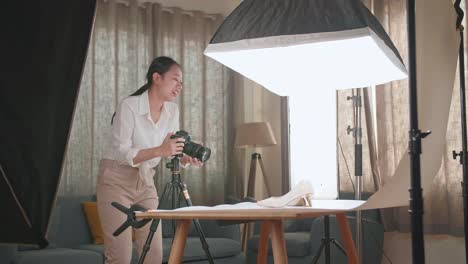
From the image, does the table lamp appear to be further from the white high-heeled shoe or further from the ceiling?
the white high-heeled shoe

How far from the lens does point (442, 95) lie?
54.9 inches

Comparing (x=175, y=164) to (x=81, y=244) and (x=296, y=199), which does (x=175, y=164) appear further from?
(x=81, y=244)

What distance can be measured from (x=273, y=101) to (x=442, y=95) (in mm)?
4256

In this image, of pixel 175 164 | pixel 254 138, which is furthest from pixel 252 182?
pixel 175 164

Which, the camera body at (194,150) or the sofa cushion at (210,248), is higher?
the camera body at (194,150)

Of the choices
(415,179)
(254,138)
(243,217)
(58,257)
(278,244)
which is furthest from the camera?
(254,138)

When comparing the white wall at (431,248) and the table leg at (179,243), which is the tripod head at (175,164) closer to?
the table leg at (179,243)

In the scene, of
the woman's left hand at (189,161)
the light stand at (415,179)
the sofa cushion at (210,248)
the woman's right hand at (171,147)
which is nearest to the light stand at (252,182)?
the sofa cushion at (210,248)

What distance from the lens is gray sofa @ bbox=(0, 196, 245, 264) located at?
12.2ft

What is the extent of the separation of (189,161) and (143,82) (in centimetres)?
268

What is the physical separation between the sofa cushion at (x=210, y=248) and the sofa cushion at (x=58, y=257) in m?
0.48

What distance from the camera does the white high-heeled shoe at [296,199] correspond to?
1.89m

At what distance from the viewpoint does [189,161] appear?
266 cm

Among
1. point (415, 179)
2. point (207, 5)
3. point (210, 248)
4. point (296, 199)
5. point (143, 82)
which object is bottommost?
point (210, 248)
